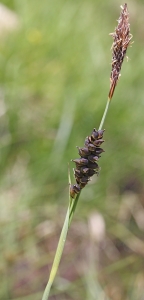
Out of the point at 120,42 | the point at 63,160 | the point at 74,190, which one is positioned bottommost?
the point at 74,190

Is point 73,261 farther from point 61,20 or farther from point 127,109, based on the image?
point 61,20

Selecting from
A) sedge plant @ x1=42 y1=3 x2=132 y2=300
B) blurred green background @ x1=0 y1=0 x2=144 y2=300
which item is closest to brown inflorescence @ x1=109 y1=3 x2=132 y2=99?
sedge plant @ x1=42 y1=3 x2=132 y2=300

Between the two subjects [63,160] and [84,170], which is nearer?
[84,170]

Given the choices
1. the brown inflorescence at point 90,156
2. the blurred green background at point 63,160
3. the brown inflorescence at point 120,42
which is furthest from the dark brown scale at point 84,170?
the blurred green background at point 63,160

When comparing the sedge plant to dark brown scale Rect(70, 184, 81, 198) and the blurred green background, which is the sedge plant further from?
the blurred green background

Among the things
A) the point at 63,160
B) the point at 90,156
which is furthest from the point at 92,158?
the point at 63,160

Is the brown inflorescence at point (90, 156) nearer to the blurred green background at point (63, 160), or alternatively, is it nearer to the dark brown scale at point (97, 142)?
the dark brown scale at point (97, 142)

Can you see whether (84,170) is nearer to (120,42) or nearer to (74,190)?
(74,190)

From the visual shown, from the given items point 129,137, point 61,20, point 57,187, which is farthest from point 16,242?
point 61,20

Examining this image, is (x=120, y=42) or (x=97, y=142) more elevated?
(x=120, y=42)
